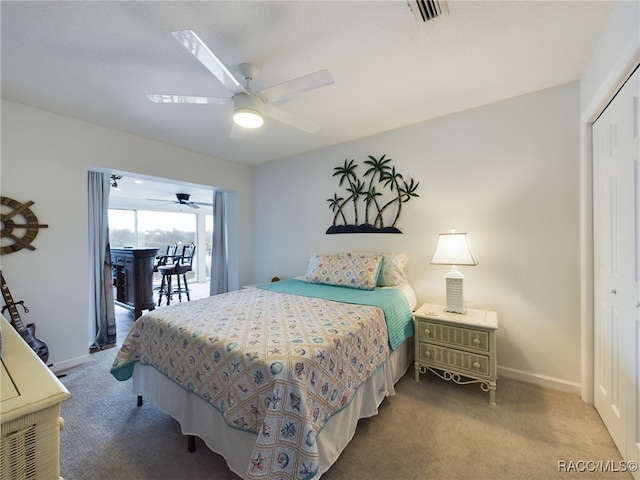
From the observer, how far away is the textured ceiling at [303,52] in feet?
4.75

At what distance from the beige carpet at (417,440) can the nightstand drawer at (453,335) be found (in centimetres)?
42

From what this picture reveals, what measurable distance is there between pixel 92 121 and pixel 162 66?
154cm

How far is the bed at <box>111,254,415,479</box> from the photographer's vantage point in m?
1.14

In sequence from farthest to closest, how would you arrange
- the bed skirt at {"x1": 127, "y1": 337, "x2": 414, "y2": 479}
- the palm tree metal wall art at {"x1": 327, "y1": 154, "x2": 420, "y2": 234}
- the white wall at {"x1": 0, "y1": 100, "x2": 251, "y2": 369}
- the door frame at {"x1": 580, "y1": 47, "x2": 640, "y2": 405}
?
the palm tree metal wall art at {"x1": 327, "y1": 154, "x2": 420, "y2": 234}
the white wall at {"x1": 0, "y1": 100, "x2": 251, "y2": 369}
the door frame at {"x1": 580, "y1": 47, "x2": 640, "y2": 405}
the bed skirt at {"x1": 127, "y1": 337, "x2": 414, "y2": 479}

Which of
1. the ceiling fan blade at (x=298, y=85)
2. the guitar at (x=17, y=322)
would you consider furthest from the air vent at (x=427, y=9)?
the guitar at (x=17, y=322)

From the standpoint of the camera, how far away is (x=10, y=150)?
2.31 meters

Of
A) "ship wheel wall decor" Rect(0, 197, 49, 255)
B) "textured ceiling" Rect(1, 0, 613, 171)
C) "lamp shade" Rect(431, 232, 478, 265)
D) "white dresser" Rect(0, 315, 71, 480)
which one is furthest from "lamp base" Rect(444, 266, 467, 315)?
"ship wheel wall decor" Rect(0, 197, 49, 255)

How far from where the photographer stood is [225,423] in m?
1.38

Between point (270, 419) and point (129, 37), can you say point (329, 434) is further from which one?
point (129, 37)

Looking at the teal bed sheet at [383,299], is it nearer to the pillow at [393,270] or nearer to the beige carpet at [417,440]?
the pillow at [393,270]

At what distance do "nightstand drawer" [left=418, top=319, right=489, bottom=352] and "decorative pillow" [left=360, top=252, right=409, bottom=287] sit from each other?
1.76 ft

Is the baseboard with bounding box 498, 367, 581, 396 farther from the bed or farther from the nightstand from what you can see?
the bed

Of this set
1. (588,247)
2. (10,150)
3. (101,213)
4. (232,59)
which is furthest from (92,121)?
(588,247)

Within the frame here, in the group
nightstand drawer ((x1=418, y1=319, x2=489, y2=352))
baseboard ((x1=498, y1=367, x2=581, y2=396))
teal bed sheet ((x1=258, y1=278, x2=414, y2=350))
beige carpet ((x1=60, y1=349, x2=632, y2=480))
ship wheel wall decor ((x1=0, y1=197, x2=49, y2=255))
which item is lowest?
beige carpet ((x1=60, y1=349, x2=632, y2=480))
